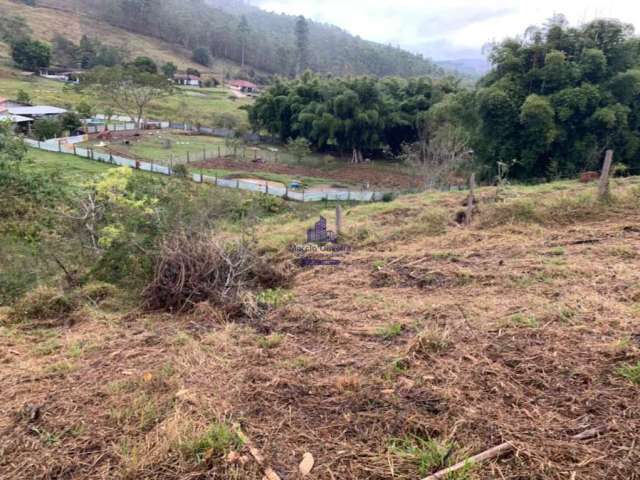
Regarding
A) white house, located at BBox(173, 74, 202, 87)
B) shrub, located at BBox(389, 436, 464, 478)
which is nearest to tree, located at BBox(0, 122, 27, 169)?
shrub, located at BBox(389, 436, 464, 478)

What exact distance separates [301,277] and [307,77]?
28648mm

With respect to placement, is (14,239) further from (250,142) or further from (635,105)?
(250,142)

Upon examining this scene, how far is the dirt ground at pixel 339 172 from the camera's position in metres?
21.8

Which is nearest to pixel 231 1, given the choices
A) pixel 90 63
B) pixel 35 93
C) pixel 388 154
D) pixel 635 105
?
pixel 90 63

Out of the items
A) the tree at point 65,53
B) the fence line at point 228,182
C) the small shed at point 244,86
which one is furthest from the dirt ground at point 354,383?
the tree at point 65,53

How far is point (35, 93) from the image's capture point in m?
33.4

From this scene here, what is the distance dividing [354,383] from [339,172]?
71.6 ft

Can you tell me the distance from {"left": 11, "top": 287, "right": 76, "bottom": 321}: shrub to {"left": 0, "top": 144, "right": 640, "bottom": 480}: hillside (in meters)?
0.02

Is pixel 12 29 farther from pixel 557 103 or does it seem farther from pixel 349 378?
pixel 349 378

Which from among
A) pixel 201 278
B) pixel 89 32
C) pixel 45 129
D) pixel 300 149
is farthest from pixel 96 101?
pixel 201 278

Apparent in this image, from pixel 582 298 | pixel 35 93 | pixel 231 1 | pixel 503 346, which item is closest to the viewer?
pixel 503 346

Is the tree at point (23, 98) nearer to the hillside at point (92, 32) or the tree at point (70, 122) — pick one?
the tree at point (70, 122)

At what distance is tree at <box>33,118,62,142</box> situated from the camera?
934 inches

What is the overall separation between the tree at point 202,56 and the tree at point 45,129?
4186 centimetres
